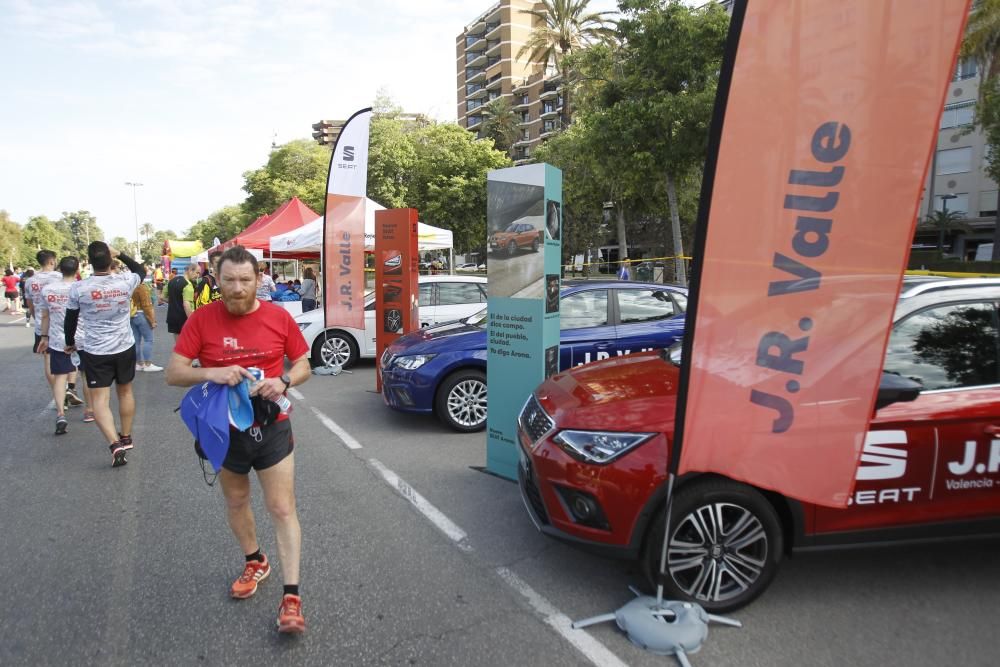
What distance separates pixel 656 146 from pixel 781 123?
1460 centimetres

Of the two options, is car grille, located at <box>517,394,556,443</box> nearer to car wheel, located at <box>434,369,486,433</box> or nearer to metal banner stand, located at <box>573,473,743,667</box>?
metal banner stand, located at <box>573,473,743,667</box>

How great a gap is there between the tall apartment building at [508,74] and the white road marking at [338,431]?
66132 millimetres

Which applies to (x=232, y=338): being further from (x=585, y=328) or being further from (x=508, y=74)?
(x=508, y=74)

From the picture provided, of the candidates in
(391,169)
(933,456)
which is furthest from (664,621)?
(391,169)

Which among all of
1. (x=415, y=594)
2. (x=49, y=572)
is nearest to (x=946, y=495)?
(x=415, y=594)

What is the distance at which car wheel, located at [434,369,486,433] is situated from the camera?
638cm

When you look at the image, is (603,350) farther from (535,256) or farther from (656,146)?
(656,146)

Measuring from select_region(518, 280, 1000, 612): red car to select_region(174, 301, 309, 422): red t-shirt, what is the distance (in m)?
1.45

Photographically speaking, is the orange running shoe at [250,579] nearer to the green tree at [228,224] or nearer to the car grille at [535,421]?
the car grille at [535,421]

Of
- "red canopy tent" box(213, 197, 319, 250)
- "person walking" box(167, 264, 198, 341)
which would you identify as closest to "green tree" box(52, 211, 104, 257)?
"red canopy tent" box(213, 197, 319, 250)

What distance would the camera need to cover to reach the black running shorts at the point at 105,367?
17.4 feet

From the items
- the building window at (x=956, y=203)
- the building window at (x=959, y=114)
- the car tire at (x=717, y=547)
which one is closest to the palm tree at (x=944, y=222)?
the building window at (x=956, y=203)

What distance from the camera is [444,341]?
643cm

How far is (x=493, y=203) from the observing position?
4941 millimetres
